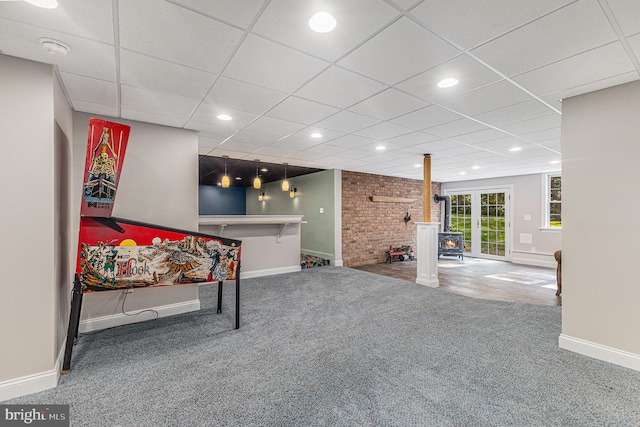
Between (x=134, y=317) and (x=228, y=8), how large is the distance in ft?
11.0

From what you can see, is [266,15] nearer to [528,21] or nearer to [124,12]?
[124,12]

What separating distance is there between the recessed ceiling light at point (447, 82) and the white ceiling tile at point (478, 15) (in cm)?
54

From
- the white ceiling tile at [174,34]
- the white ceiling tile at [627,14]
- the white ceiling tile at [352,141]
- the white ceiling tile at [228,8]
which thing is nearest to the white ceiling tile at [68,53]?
A: the white ceiling tile at [174,34]

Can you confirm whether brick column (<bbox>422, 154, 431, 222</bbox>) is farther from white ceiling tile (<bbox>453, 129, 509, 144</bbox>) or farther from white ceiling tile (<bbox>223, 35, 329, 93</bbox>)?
white ceiling tile (<bbox>223, 35, 329, 93</bbox>)

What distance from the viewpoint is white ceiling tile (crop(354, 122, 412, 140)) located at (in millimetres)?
3504

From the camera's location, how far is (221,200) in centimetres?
1072

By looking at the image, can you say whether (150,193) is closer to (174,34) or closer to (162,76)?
(162,76)

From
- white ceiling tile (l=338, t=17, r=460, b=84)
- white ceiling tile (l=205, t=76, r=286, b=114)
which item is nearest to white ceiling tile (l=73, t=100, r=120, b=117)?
white ceiling tile (l=205, t=76, r=286, b=114)

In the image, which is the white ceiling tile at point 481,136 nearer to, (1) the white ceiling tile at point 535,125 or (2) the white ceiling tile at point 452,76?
(1) the white ceiling tile at point 535,125

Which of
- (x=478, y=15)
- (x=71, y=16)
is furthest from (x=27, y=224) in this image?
(x=478, y=15)

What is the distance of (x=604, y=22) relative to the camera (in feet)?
5.24

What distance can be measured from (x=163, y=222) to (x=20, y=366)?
5.76 ft

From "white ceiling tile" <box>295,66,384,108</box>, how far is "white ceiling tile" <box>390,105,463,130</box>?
74 centimetres

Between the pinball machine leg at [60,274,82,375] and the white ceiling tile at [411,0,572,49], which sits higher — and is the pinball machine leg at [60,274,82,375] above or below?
below
